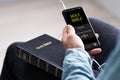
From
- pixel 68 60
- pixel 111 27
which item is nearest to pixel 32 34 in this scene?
pixel 111 27

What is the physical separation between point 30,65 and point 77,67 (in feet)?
1.14

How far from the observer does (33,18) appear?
220 cm

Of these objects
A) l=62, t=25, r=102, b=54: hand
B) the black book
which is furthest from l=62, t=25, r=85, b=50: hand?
the black book

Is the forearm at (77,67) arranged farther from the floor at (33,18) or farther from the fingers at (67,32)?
the floor at (33,18)

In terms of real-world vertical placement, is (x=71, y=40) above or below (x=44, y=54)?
above

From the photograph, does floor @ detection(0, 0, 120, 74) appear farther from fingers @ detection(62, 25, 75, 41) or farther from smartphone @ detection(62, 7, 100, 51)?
fingers @ detection(62, 25, 75, 41)

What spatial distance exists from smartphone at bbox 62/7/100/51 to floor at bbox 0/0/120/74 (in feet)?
2.88

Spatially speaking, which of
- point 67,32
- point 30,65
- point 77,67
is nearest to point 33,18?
point 30,65

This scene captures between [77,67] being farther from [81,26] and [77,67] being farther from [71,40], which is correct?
[81,26]

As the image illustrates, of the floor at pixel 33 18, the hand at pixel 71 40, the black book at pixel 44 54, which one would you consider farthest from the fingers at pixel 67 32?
the floor at pixel 33 18

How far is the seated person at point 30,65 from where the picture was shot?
1024 mm

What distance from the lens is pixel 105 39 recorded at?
3.56ft

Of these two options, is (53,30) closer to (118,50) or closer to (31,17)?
(31,17)

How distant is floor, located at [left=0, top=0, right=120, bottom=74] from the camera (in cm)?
201
